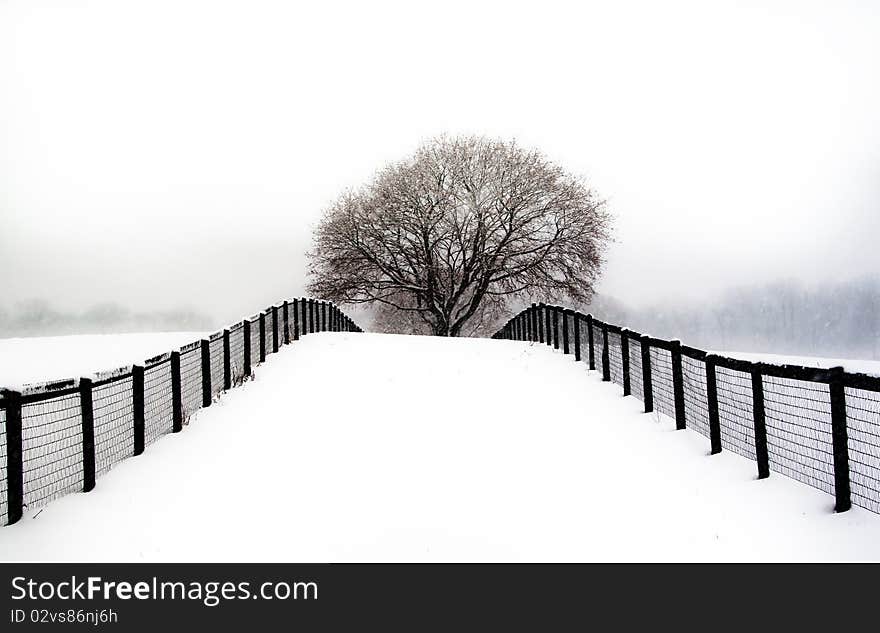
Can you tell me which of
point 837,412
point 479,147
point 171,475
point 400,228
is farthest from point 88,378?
point 479,147

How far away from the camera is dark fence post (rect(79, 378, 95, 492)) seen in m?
7.79

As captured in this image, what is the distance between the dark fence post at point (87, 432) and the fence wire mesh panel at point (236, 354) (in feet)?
18.6

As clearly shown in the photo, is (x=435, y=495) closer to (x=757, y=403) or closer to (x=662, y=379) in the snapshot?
(x=757, y=403)

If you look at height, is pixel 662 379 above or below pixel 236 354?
below

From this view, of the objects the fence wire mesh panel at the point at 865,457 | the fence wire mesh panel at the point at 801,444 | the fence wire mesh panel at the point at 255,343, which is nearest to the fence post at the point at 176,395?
the fence wire mesh panel at the point at 255,343

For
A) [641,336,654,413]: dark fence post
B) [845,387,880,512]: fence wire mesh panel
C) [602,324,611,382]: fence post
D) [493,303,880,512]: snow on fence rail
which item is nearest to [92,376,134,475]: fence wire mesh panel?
[493,303,880,512]: snow on fence rail

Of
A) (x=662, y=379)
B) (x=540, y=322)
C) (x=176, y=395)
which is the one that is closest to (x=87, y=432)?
(x=176, y=395)

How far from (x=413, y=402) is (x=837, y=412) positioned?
263 inches

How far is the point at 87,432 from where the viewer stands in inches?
307

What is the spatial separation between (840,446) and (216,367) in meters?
10.6

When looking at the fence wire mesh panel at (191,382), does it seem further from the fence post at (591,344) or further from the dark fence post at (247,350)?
the fence post at (591,344)

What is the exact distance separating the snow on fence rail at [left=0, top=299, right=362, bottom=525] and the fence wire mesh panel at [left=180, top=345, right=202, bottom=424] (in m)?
0.02

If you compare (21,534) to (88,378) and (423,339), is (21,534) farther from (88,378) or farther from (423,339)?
(423,339)

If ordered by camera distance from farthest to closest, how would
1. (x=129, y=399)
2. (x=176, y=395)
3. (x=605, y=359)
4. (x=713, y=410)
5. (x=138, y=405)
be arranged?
(x=605, y=359) < (x=129, y=399) < (x=176, y=395) < (x=138, y=405) < (x=713, y=410)
